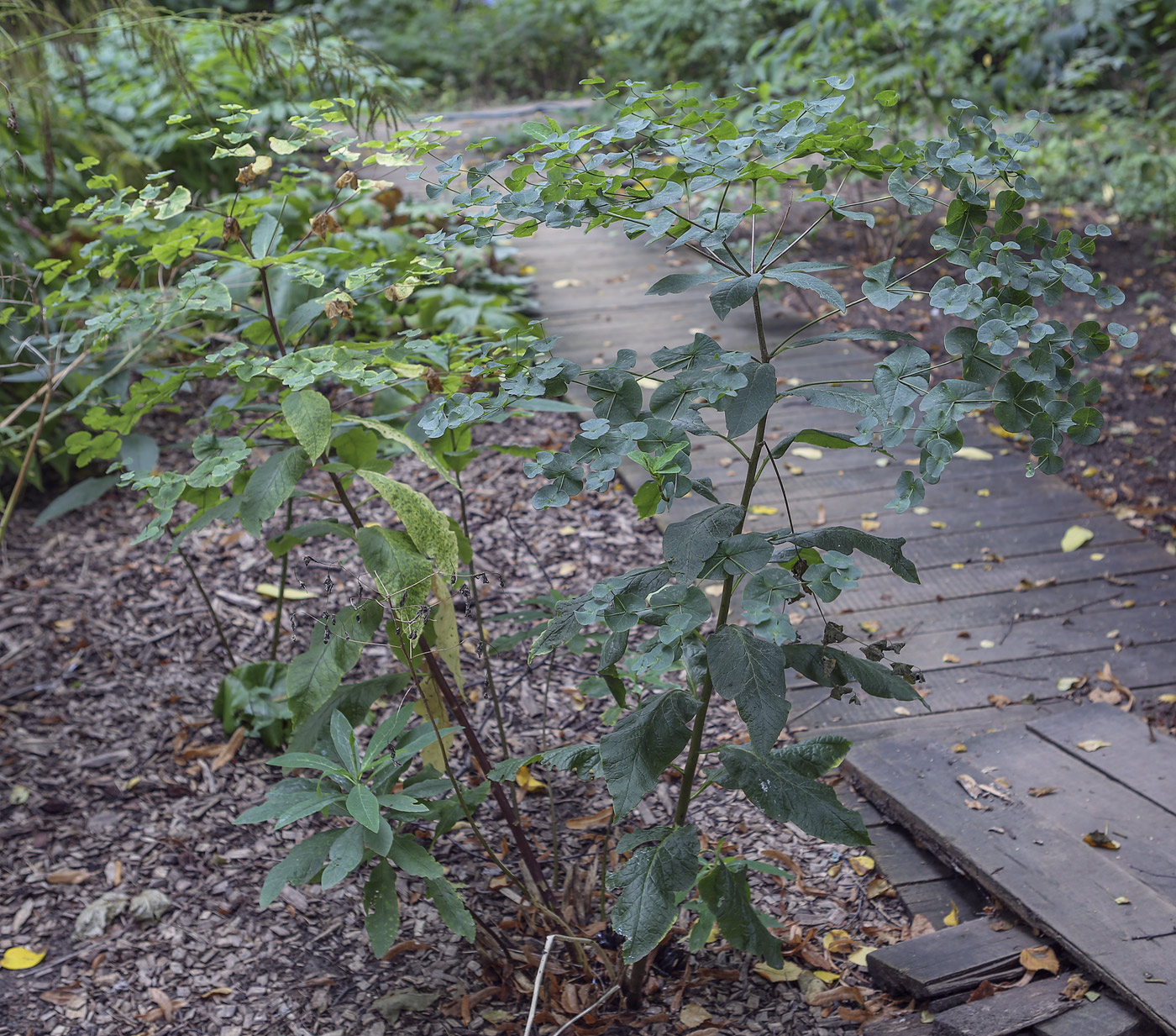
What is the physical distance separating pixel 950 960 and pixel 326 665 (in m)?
1.36

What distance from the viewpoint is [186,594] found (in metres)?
3.29

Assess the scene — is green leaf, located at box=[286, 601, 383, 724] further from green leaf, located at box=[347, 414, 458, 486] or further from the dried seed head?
the dried seed head

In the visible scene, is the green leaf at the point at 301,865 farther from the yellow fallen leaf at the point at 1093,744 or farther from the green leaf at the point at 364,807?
the yellow fallen leaf at the point at 1093,744

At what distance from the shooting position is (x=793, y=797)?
4.96 feet

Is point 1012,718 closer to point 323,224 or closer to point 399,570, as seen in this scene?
point 399,570

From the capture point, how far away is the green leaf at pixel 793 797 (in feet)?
4.89

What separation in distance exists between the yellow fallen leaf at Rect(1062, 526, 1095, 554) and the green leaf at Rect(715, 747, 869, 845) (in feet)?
7.45

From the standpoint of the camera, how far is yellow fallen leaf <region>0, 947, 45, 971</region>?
204 cm

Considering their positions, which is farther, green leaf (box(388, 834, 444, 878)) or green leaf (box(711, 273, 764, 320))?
green leaf (box(388, 834, 444, 878))

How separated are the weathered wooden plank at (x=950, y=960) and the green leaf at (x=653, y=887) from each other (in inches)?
23.4

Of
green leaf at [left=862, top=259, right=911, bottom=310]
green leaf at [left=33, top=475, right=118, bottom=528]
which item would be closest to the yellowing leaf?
green leaf at [left=862, top=259, right=911, bottom=310]

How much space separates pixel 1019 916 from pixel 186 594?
2.70 m

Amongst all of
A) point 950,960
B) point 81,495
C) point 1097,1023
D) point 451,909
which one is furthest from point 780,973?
point 81,495

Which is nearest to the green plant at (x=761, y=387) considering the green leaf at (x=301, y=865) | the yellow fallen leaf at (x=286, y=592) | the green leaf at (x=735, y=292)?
the green leaf at (x=735, y=292)
